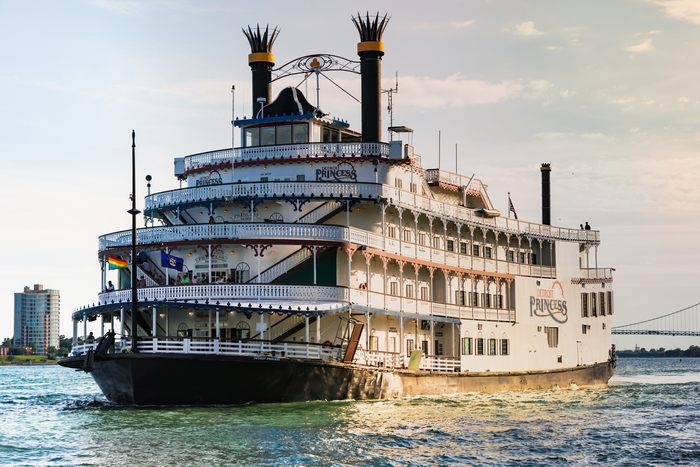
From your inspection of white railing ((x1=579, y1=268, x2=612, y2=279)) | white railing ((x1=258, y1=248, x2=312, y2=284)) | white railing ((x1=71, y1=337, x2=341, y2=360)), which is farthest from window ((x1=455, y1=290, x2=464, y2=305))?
white railing ((x1=71, y1=337, x2=341, y2=360))

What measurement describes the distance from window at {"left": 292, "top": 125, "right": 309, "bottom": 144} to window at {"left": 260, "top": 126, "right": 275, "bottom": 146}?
121 centimetres

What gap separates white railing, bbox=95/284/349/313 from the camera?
3372 centimetres

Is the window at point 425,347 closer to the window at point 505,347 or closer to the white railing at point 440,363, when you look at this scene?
the white railing at point 440,363

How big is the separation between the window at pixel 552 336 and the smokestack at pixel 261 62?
20776mm

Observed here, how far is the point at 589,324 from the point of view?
5312 centimetres

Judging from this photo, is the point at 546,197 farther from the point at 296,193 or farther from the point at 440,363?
the point at 296,193

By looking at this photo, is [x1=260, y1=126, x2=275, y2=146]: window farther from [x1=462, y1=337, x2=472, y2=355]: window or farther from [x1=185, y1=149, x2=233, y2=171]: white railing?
[x1=462, y1=337, x2=472, y2=355]: window

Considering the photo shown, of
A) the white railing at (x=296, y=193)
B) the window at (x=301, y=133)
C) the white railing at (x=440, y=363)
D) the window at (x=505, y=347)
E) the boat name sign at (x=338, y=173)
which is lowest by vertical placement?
the white railing at (x=440, y=363)

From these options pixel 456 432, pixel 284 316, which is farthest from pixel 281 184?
pixel 456 432

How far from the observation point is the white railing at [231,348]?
30.7 metres

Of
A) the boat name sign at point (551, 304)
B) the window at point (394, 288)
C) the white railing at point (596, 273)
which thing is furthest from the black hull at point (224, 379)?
the white railing at point (596, 273)

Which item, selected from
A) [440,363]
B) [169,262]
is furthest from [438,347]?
[169,262]

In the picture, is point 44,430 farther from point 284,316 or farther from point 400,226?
point 400,226

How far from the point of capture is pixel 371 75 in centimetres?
4306
